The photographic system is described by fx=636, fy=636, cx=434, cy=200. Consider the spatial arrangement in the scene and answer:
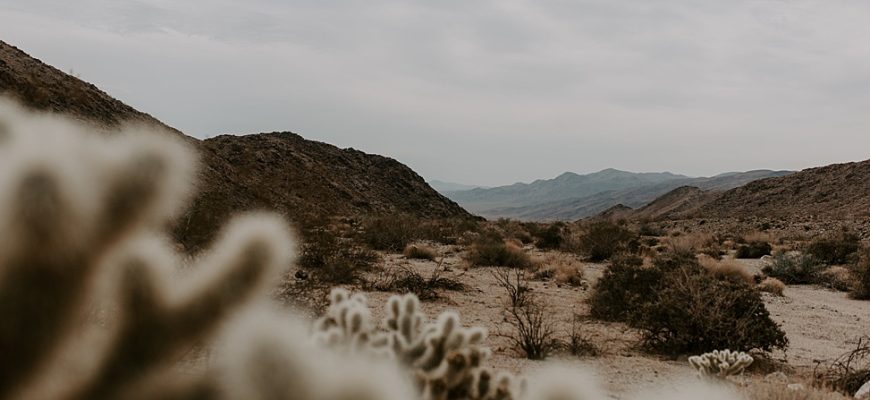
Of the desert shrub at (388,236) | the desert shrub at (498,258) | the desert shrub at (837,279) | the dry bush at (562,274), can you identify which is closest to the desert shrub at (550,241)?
the desert shrub at (388,236)

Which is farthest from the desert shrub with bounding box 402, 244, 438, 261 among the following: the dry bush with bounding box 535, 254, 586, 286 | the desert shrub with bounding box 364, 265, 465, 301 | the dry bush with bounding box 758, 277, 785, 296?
the dry bush with bounding box 758, 277, 785, 296

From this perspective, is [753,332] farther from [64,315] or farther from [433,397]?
[64,315]

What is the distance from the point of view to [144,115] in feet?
98.9

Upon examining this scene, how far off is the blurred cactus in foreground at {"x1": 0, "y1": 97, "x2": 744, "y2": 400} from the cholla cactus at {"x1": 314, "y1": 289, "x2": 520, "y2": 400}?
0.34m

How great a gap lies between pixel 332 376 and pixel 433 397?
59 cm

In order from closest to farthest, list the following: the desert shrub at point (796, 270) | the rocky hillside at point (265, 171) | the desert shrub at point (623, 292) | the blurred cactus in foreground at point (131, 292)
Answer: the blurred cactus in foreground at point (131, 292) < the desert shrub at point (623, 292) < the desert shrub at point (796, 270) < the rocky hillside at point (265, 171)

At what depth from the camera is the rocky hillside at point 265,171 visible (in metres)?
17.4

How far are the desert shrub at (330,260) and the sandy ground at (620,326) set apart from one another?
2.34 ft

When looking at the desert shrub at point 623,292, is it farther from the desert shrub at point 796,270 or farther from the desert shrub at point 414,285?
the desert shrub at point 796,270

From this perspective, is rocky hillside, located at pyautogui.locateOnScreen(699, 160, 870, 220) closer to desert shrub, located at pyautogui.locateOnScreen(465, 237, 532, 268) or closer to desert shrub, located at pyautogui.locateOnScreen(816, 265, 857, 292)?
desert shrub, located at pyautogui.locateOnScreen(816, 265, 857, 292)

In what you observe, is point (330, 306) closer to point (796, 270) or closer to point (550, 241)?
point (796, 270)

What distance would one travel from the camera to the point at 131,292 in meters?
0.75

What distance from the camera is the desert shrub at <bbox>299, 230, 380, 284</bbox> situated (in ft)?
33.2

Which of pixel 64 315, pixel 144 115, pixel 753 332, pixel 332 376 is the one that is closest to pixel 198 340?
pixel 64 315
